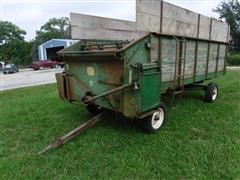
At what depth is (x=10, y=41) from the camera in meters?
44.7

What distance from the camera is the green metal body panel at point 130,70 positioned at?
3346mm

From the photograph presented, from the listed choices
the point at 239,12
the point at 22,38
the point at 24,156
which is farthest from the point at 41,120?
the point at 22,38

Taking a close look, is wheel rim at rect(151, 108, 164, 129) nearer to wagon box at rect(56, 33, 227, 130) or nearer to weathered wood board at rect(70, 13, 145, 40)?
wagon box at rect(56, 33, 227, 130)

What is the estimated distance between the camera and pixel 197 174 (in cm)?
274

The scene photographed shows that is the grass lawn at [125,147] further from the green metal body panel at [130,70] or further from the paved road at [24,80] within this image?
the paved road at [24,80]

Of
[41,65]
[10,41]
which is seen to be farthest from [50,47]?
[10,41]

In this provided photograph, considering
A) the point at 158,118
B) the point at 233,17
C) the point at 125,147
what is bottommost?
the point at 125,147

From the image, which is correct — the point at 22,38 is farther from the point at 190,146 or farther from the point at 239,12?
the point at 190,146

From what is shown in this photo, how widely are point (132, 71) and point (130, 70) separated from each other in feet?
0.13

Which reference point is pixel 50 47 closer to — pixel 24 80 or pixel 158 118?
pixel 24 80

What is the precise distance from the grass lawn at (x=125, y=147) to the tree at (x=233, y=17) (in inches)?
1273

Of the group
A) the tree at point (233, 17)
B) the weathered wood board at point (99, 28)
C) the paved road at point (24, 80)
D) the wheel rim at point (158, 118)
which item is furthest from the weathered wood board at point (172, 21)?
the tree at point (233, 17)

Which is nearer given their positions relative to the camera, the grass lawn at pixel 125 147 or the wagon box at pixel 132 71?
the grass lawn at pixel 125 147

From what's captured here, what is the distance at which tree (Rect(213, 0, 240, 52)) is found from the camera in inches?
1305
